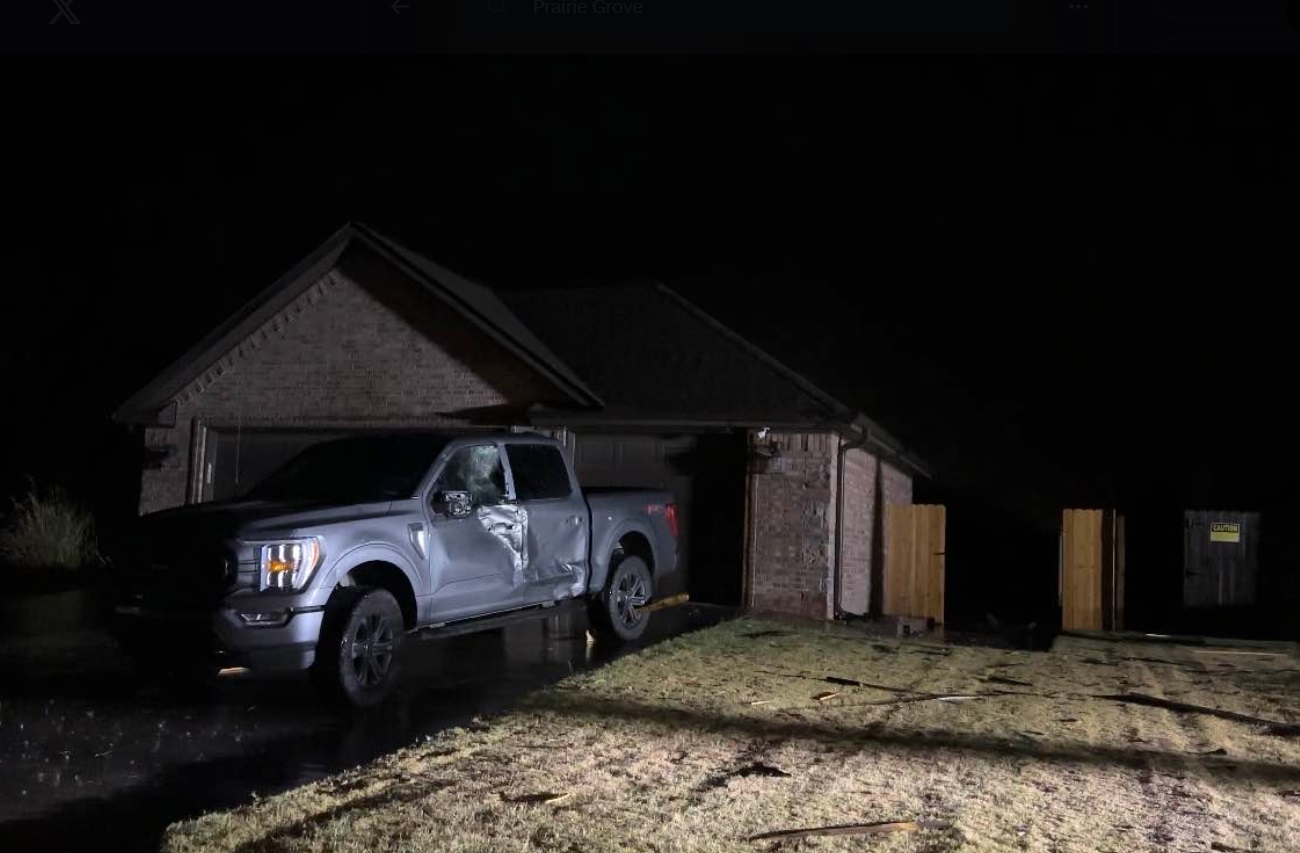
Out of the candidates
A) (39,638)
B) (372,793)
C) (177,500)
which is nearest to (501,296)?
(177,500)

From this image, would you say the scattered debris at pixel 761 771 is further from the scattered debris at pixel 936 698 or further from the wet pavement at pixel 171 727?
the scattered debris at pixel 936 698

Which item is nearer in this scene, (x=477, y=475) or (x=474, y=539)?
(x=474, y=539)

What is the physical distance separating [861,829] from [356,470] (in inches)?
213

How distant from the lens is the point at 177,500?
17328 mm

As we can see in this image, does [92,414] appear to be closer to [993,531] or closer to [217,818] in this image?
[993,531]

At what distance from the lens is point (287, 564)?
742 cm

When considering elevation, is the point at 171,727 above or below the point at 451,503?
below

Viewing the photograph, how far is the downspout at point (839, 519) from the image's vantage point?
49.3 ft

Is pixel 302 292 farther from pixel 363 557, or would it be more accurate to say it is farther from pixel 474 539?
pixel 363 557

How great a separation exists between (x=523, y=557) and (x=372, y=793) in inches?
151

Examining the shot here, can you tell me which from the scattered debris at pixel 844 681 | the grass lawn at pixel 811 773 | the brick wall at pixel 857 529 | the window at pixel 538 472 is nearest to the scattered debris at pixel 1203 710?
the grass lawn at pixel 811 773

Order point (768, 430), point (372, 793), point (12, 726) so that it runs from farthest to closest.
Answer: point (768, 430) → point (12, 726) → point (372, 793)

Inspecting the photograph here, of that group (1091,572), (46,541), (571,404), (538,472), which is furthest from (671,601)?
(46,541)

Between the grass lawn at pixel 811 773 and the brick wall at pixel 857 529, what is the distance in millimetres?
6622
